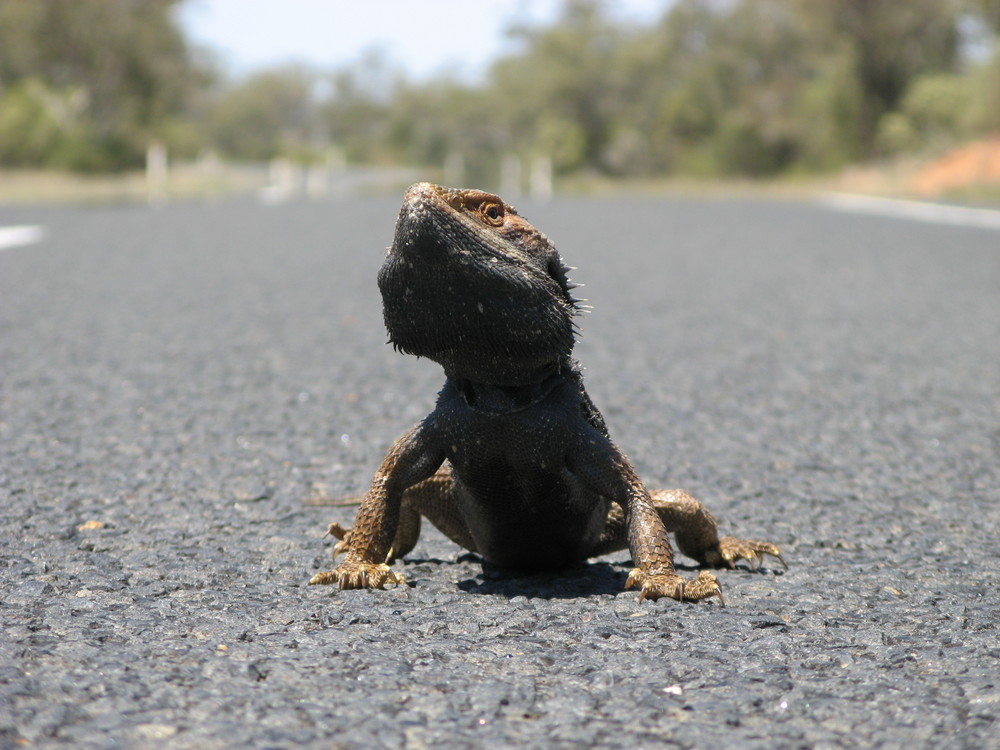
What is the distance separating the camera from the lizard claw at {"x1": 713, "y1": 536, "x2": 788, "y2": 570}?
3670 mm

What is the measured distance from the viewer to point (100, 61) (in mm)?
46906

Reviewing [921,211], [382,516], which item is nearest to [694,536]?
[382,516]

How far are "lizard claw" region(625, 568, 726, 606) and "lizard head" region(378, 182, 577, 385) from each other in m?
0.65

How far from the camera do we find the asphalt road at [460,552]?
243 centimetres

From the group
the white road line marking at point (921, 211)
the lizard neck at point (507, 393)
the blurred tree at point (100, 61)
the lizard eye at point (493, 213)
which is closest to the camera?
the lizard eye at point (493, 213)

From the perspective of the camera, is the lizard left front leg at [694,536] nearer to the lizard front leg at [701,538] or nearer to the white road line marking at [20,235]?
Result: the lizard front leg at [701,538]

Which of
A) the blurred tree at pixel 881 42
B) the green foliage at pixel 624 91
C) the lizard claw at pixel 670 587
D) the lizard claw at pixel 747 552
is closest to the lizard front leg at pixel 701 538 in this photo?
the lizard claw at pixel 747 552

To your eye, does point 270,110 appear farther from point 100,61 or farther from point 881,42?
point 881,42

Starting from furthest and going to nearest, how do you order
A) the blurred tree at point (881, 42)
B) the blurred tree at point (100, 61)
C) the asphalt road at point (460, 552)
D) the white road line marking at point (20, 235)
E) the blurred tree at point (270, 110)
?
the blurred tree at point (270, 110)
the blurred tree at point (881, 42)
the blurred tree at point (100, 61)
the white road line marking at point (20, 235)
the asphalt road at point (460, 552)

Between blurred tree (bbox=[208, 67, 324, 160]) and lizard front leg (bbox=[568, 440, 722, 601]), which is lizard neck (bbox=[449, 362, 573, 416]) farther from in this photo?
blurred tree (bbox=[208, 67, 324, 160])

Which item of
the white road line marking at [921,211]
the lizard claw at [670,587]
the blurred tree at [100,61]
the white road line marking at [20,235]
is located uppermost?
the blurred tree at [100,61]

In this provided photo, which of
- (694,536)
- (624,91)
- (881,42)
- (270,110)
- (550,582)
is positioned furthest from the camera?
(270,110)

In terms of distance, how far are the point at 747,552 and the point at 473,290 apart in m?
1.35

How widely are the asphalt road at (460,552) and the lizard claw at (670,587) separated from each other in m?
0.04
